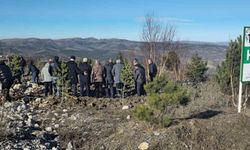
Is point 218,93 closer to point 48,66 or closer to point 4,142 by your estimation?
point 48,66

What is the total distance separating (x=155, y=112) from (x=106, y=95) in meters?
8.36

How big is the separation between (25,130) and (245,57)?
5.52 metres

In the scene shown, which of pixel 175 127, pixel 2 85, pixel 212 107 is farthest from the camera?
pixel 2 85

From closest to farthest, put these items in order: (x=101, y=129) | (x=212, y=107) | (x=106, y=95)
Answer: (x=101, y=129)
(x=212, y=107)
(x=106, y=95)

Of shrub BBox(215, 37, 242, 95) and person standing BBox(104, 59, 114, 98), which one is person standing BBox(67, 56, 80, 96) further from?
shrub BBox(215, 37, 242, 95)

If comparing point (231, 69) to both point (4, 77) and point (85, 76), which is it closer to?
point (85, 76)

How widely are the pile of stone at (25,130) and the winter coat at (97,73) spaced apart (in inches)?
137

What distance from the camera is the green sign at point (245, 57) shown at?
9.81m

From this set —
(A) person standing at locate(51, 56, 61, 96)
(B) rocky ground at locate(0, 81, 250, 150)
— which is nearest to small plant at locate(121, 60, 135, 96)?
(A) person standing at locate(51, 56, 61, 96)

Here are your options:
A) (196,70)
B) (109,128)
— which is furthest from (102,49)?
(109,128)

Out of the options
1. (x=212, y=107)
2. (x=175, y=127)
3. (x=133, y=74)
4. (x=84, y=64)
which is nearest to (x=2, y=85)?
(x=84, y=64)

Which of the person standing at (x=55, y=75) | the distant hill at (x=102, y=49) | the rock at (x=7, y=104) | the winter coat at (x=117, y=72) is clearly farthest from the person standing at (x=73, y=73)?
the distant hill at (x=102, y=49)

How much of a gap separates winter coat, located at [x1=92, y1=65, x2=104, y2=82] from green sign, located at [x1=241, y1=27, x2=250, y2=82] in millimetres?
8322

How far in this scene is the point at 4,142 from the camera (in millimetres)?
9273
